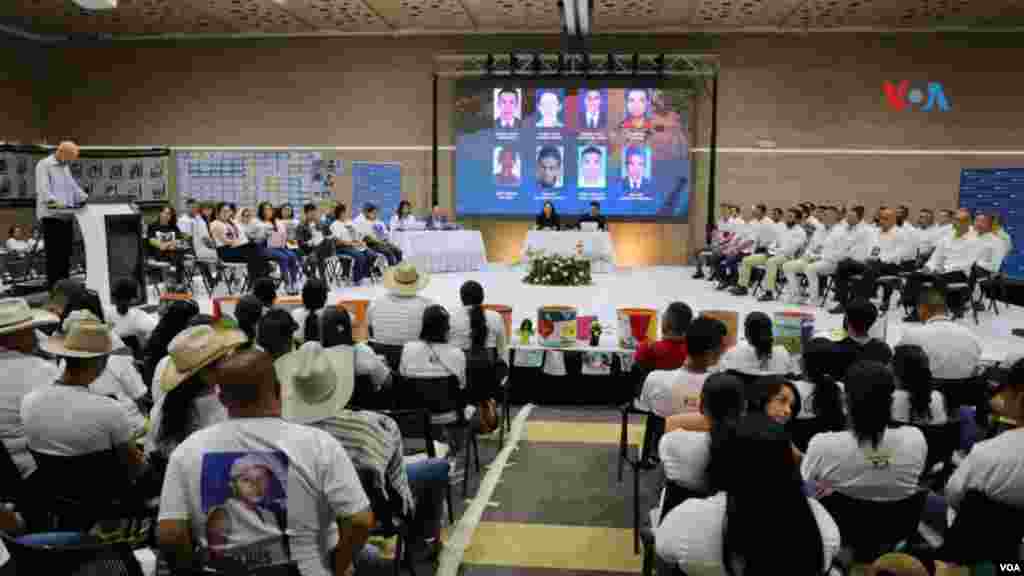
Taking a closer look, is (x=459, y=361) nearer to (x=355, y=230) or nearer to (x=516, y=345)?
(x=516, y=345)

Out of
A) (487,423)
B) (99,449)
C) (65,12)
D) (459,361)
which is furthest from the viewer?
(65,12)

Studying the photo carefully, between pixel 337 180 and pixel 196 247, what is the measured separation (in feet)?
18.3

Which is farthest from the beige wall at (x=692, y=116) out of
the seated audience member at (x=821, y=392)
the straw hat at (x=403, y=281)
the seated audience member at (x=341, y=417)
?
the seated audience member at (x=341, y=417)

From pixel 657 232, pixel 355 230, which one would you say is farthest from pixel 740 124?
pixel 355 230

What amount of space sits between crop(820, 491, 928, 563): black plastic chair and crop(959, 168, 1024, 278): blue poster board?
13489 mm

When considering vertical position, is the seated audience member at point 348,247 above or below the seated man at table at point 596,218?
below

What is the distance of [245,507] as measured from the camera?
1.91 m

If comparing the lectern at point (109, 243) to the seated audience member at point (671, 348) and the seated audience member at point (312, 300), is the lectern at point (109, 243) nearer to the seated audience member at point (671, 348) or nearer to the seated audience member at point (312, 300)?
the seated audience member at point (312, 300)

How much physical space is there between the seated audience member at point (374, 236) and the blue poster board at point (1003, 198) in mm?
10031

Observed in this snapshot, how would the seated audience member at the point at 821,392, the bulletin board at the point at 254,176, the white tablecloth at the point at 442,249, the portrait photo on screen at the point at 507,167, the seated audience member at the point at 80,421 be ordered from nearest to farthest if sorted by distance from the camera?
the seated audience member at the point at 80,421 < the seated audience member at the point at 821,392 < the white tablecloth at the point at 442,249 < the portrait photo on screen at the point at 507,167 < the bulletin board at the point at 254,176

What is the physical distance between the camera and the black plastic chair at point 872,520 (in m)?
2.47

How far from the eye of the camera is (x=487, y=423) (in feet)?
15.1

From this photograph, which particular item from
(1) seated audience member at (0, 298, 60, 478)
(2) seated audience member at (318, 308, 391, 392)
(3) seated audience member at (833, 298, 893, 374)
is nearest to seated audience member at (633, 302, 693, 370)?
(3) seated audience member at (833, 298, 893, 374)

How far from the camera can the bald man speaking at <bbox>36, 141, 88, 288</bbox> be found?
7188 mm
